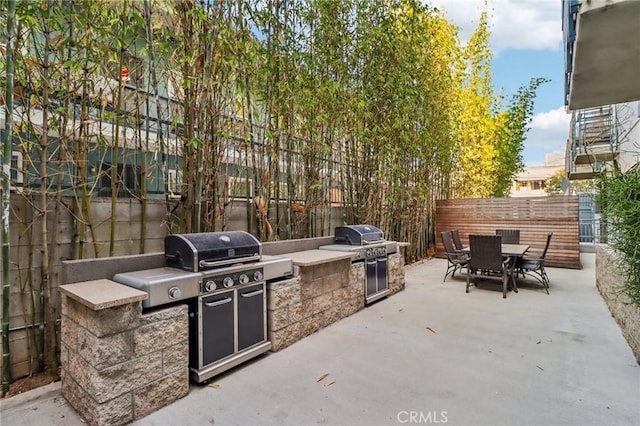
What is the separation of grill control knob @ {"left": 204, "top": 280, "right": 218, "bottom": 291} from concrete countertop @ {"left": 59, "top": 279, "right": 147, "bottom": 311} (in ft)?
1.47

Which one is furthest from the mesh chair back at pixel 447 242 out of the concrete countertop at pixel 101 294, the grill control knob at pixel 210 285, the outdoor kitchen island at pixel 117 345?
the concrete countertop at pixel 101 294

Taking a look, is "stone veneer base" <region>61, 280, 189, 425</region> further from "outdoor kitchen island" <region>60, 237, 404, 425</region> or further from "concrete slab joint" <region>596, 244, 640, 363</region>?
"concrete slab joint" <region>596, 244, 640, 363</region>

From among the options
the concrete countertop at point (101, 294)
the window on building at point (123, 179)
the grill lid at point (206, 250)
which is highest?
Answer: the window on building at point (123, 179)

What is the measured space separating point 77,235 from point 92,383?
1.27 m

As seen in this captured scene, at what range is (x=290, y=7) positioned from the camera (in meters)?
4.01

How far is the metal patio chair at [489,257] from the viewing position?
4926 mm

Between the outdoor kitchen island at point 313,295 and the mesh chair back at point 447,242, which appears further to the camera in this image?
the mesh chair back at point 447,242

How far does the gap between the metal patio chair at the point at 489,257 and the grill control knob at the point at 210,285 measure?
4064 millimetres

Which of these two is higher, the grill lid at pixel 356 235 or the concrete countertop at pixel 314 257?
the grill lid at pixel 356 235

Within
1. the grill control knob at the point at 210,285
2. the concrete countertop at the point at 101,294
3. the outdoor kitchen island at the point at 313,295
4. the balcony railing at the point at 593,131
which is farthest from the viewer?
the balcony railing at the point at 593,131

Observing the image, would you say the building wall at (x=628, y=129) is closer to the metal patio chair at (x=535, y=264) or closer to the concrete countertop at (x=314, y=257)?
the metal patio chair at (x=535, y=264)

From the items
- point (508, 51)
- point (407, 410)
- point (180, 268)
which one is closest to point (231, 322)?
point (180, 268)

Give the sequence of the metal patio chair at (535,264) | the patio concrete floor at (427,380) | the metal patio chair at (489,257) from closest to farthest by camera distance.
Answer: the patio concrete floor at (427,380) < the metal patio chair at (489,257) < the metal patio chair at (535,264)

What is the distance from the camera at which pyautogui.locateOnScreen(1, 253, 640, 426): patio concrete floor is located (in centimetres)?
204
